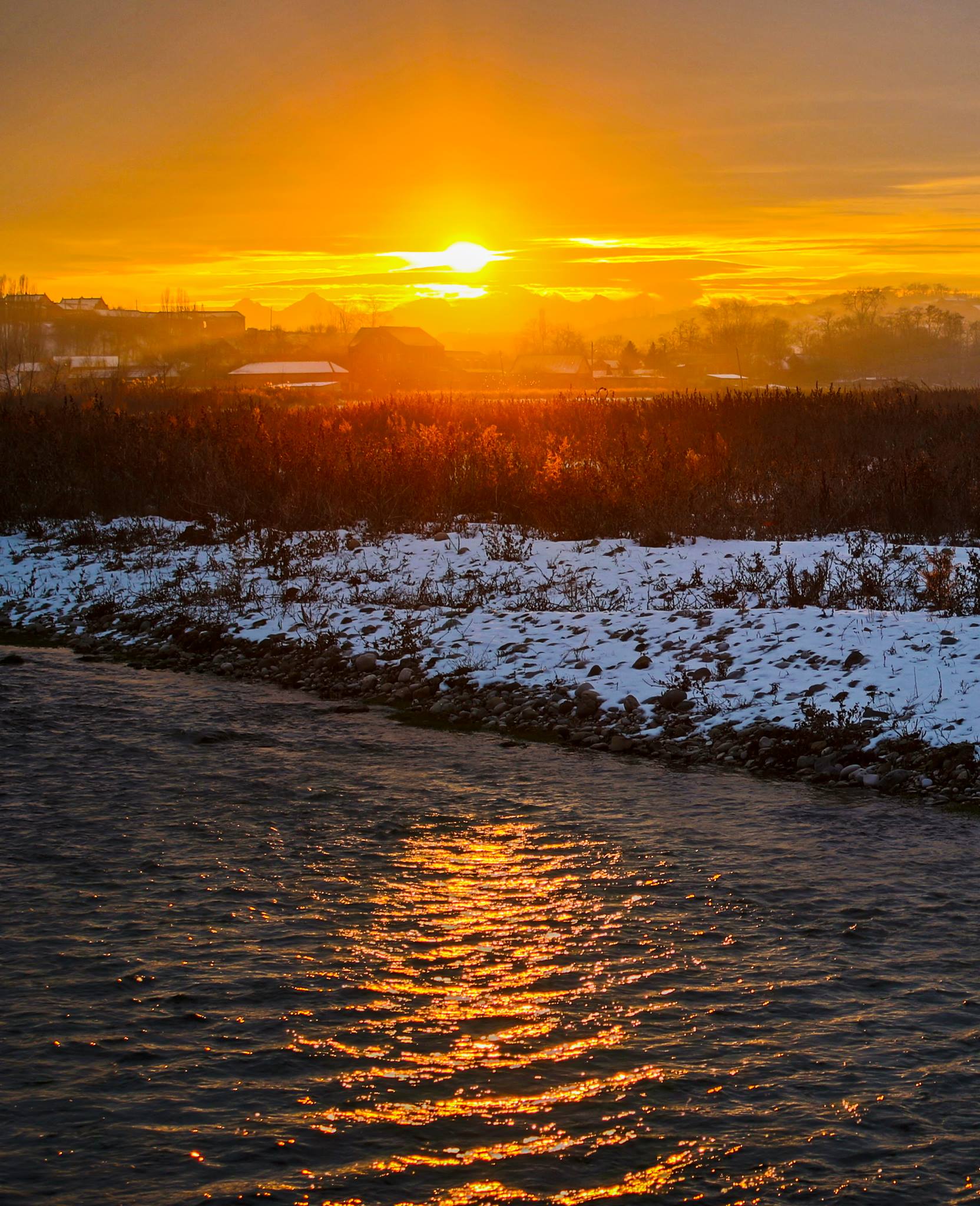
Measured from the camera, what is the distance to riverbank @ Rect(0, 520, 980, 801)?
377 inches

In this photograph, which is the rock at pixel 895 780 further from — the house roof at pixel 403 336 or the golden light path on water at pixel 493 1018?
the house roof at pixel 403 336

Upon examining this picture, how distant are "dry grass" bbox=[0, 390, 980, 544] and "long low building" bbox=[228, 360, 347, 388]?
66.1 m

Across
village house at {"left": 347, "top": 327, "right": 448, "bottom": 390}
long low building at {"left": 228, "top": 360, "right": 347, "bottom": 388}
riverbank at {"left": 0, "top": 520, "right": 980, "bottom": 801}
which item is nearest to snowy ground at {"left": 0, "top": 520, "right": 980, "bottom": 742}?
riverbank at {"left": 0, "top": 520, "right": 980, "bottom": 801}

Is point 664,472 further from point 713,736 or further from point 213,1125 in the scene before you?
point 213,1125

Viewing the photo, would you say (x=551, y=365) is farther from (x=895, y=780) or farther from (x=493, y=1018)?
(x=493, y=1018)

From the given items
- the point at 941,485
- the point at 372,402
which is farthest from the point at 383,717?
the point at 372,402

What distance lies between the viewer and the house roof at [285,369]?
99.5 metres

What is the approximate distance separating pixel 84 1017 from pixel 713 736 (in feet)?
19.9

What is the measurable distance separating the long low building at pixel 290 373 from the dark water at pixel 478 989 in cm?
8236

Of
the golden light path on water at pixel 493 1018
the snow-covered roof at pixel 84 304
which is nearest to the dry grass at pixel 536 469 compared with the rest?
the golden light path on water at pixel 493 1018

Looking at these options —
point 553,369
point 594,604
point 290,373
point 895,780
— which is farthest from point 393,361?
point 895,780

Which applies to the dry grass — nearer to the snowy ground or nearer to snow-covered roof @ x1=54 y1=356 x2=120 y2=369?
the snowy ground

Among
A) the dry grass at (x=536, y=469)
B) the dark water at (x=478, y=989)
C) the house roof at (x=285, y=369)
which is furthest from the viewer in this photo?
the house roof at (x=285, y=369)

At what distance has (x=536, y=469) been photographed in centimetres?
1886
